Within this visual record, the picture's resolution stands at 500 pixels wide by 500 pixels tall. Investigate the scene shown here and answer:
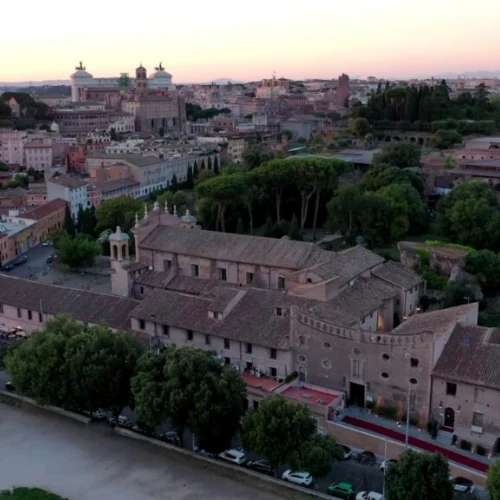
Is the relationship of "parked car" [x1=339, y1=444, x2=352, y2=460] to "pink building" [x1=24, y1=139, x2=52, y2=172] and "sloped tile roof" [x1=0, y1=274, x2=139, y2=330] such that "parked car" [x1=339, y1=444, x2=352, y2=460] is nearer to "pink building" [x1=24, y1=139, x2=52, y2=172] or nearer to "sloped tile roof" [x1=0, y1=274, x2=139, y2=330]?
"sloped tile roof" [x1=0, y1=274, x2=139, y2=330]

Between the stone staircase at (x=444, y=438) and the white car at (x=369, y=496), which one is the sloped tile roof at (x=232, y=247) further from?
the white car at (x=369, y=496)

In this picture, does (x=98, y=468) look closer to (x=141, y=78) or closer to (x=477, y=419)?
(x=477, y=419)

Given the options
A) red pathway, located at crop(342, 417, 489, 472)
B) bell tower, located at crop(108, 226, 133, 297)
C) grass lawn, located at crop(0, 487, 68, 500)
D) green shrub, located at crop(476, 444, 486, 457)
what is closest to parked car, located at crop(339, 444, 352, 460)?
red pathway, located at crop(342, 417, 489, 472)

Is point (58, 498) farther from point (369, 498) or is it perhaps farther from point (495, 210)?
A: point (495, 210)

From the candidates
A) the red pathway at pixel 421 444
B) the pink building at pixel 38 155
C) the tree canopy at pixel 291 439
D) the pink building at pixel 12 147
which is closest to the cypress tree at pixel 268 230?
the red pathway at pixel 421 444

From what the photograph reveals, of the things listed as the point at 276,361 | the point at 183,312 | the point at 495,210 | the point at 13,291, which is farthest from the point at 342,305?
the point at 495,210

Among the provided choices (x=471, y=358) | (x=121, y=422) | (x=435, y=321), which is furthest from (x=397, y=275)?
(x=121, y=422)
